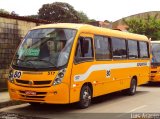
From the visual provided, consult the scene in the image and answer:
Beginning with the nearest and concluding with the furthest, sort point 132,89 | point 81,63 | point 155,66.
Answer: point 81,63
point 132,89
point 155,66

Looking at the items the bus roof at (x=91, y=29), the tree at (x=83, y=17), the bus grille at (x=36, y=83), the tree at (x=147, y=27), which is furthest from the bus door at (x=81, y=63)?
the tree at (x=83, y=17)

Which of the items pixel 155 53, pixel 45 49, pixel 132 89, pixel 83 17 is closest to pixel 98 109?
pixel 45 49

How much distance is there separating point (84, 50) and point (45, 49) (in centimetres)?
125

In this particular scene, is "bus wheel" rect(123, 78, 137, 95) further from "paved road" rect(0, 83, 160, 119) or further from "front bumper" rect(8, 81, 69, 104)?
"front bumper" rect(8, 81, 69, 104)

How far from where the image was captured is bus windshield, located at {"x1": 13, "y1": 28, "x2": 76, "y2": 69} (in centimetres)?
1091

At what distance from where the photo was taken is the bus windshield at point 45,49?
10.9 meters

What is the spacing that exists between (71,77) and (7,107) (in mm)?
2536

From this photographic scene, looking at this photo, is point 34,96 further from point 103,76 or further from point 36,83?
point 103,76

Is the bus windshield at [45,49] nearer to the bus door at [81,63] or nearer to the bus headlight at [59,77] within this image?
the bus headlight at [59,77]

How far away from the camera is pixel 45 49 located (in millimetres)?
11203

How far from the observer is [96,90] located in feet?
41.3

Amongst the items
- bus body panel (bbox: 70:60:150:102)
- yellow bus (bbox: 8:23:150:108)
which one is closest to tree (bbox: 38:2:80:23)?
bus body panel (bbox: 70:60:150:102)

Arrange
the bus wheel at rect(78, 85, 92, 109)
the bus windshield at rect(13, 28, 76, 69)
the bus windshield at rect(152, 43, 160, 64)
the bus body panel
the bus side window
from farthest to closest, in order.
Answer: the bus windshield at rect(152, 43, 160, 64) < the bus wheel at rect(78, 85, 92, 109) < the bus side window < the bus body panel < the bus windshield at rect(13, 28, 76, 69)

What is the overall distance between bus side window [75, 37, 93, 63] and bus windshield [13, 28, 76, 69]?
0.34m
